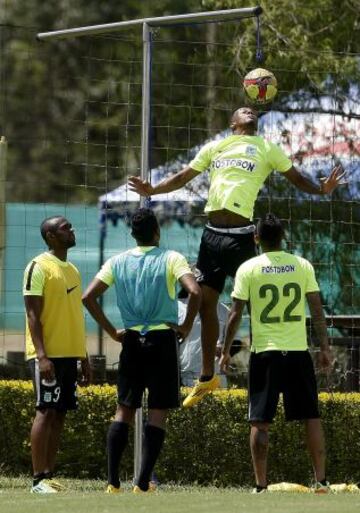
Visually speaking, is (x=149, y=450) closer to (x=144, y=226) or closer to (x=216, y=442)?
(x=144, y=226)

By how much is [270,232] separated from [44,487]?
102 inches

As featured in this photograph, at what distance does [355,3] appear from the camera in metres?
20.2

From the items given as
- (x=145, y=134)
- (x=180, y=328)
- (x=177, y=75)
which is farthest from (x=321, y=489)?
(x=177, y=75)

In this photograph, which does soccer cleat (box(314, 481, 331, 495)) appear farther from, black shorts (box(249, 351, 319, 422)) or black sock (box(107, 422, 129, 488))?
black sock (box(107, 422, 129, 488))

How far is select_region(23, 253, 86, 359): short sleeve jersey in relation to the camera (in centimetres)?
1256

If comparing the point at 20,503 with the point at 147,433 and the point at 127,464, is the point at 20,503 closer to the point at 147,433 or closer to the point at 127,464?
the point at 147,433

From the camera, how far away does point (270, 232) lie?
1208 centimetres

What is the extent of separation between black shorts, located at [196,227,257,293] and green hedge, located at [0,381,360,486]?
2.51 m

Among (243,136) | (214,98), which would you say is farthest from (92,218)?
(243,136)

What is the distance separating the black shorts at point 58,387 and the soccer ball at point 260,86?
252 centimetres

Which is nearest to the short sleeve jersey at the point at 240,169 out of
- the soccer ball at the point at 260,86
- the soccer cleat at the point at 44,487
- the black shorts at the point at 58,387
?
the soccer ball at the point at 260,86

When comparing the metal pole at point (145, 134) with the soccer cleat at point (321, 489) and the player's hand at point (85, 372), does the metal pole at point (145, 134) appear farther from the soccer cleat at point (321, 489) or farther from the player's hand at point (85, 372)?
the soccer cleat at point (321, 489)

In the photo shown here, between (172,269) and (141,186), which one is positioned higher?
(141,186)

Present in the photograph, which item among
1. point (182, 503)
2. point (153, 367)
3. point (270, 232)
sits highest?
point (270, 232)
